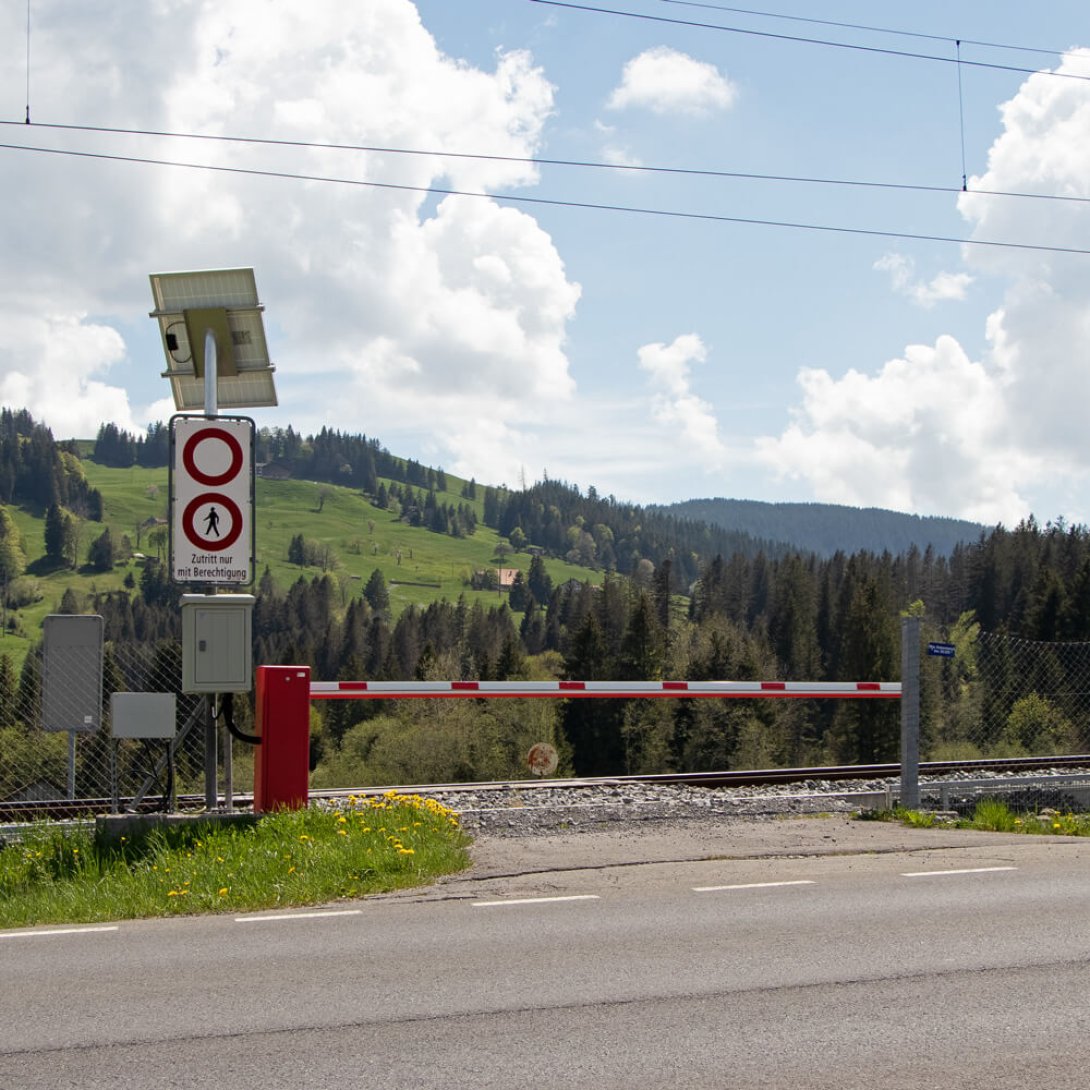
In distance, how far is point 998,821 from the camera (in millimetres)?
12492

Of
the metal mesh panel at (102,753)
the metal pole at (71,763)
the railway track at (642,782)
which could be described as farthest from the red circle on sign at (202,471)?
the railway track at (642,782)

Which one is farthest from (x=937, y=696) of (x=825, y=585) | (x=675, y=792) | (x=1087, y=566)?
(x=825, y=585)

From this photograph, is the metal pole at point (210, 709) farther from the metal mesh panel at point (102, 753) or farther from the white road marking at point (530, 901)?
the white road marking at point (530, 901)

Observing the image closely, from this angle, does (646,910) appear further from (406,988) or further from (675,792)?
(675,792)

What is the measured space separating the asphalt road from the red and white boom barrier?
5.58 meters

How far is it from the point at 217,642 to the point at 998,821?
7360mm

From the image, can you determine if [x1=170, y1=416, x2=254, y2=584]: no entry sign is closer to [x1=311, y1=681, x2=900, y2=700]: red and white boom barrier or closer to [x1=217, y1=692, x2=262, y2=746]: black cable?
[x1=217, y1=692, x2=262, y2=746]: black cable

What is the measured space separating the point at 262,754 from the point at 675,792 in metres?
5.60

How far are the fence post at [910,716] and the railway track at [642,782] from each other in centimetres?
254

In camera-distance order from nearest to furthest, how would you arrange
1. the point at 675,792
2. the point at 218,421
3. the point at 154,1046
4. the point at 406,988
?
the point at 154,1046, the point at 406,988, the point at 218,421, the point at 675,792

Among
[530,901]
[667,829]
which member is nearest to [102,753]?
[667,829]

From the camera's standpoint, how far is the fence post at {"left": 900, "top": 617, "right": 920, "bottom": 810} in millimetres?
13344

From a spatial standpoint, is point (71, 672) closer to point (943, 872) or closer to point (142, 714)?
point (142, 714)

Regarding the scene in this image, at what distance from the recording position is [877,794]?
550 inches
